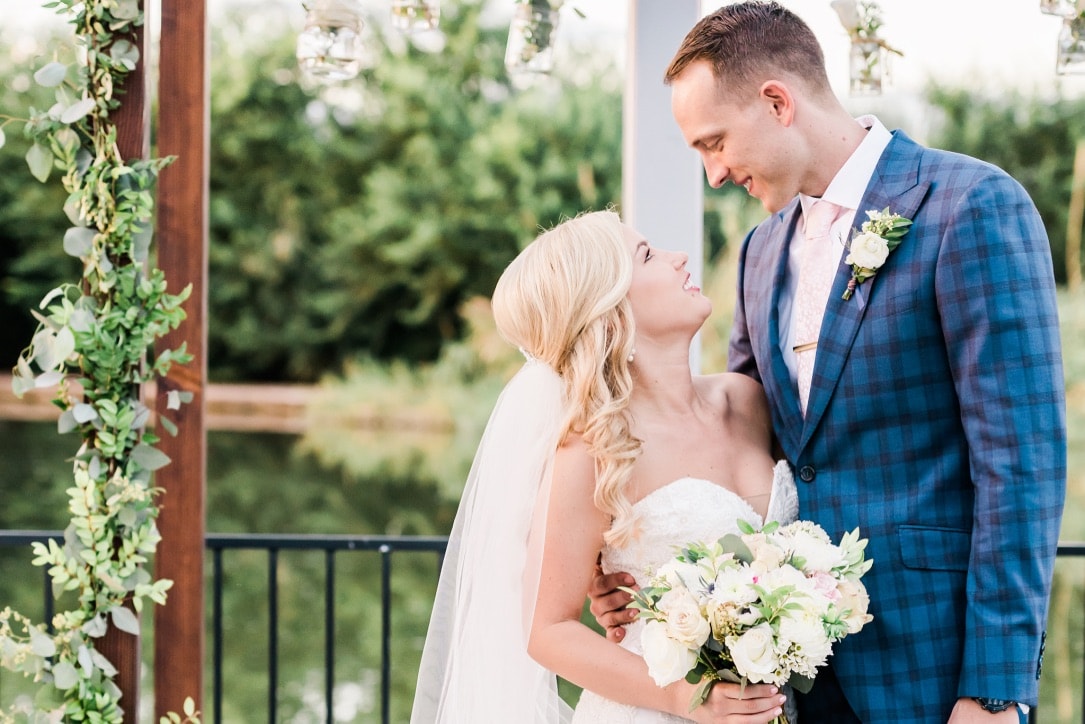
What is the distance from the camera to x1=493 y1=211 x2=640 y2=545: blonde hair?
1919mm

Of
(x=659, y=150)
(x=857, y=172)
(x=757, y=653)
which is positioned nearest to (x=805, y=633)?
(x=757, y=653)

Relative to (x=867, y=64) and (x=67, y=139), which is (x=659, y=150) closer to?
(x=867, y=64)

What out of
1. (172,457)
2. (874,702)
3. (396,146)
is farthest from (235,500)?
(874,702)

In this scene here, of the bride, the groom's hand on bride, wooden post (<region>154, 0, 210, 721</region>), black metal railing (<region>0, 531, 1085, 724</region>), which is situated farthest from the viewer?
black metal railing (<region>0, 531, 1085, 724</region>)

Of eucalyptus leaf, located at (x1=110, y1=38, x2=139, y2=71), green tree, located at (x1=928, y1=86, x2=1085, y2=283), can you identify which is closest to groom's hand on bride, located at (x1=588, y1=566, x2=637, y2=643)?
eucalyptus leaf, located at (x1=110, y1=38, x2=139, y2=71)

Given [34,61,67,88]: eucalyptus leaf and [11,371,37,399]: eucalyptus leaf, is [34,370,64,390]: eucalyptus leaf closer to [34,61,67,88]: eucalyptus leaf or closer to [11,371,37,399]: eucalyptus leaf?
[11,371,37,399]: eucalyptus leaf

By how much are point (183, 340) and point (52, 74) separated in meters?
0.57

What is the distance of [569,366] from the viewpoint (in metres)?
2.00

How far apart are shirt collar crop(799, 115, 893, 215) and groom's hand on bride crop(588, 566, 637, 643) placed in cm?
78

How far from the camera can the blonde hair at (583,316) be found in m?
1.92

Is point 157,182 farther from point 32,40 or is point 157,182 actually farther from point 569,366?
point 32,40

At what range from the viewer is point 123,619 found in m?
2.14

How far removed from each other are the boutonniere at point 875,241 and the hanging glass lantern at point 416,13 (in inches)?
42.9

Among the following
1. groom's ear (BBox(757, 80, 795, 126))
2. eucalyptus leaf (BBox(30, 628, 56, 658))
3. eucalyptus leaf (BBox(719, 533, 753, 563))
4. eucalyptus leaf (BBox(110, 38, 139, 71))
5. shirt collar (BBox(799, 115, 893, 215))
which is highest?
eucalyptus leaf (BBox(110, 38, 139, 71))
